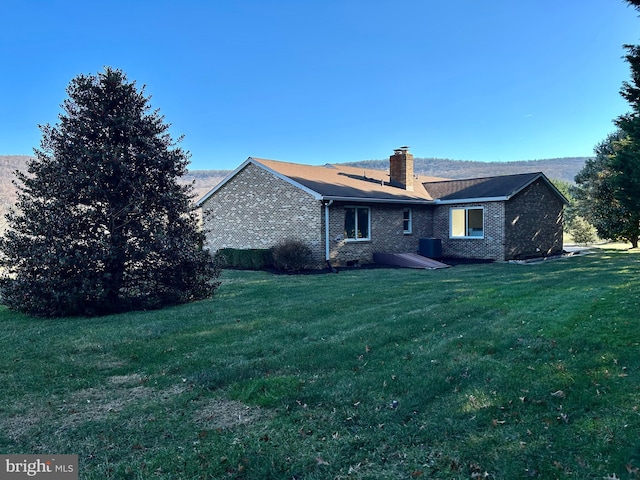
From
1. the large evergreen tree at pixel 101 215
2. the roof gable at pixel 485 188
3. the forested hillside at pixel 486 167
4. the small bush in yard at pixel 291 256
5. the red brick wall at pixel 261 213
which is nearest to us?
the large evergreen tree at pixel 101 215

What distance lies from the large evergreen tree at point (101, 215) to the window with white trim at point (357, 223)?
8868 millimetres

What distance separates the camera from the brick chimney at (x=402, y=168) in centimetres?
2244

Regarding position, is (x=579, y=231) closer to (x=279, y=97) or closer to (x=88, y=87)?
(x=279, y=97)

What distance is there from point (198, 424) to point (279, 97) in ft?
99.6

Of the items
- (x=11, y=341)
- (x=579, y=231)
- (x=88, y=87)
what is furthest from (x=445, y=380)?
(x=579, y=231)

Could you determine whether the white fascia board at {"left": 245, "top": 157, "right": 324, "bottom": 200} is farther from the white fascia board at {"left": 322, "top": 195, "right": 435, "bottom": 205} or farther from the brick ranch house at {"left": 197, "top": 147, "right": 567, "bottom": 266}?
the white fascia board at {"left": 322, "top": 195, "right": 435, "bottom": 205}

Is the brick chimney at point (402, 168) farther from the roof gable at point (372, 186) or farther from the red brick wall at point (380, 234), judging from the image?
the red brick wall at point (380, 234)

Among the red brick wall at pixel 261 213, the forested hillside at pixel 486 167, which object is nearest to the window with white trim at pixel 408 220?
the red brick wall at pixel 261 213

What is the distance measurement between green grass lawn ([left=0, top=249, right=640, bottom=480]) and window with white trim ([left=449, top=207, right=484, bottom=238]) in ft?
40.6

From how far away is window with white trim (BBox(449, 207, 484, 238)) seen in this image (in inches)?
810

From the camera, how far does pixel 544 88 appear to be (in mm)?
23172

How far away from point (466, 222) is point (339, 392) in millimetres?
17917

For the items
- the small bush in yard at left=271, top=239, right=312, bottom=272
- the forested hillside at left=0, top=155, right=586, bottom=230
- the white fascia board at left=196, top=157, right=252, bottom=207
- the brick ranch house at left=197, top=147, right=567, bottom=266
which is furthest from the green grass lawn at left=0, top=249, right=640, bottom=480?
the forested hillside at left=0, top=155, right=586, bottom=230

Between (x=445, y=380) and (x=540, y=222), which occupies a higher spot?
(x=540, y=222)
